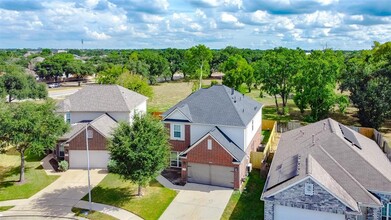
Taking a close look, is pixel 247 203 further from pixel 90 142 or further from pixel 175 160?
pixel 90 142

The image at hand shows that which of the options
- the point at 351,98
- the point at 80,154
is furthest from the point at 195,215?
the point at 351,98

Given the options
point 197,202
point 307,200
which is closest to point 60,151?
point 197,202

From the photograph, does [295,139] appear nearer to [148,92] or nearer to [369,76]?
[369,76]

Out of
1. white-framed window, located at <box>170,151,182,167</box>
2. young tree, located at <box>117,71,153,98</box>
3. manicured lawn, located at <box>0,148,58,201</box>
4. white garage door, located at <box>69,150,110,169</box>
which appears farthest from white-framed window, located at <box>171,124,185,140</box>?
young tree, located at <box>117,71,153,98</box>

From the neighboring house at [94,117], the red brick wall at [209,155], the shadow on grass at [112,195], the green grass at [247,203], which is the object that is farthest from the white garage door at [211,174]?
the neighboring house at [94,117]

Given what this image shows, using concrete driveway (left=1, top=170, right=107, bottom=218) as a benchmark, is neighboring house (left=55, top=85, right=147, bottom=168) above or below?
above

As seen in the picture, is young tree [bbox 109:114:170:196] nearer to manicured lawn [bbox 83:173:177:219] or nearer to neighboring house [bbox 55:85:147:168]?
manicured lawn [bbox 83:173:177:219]

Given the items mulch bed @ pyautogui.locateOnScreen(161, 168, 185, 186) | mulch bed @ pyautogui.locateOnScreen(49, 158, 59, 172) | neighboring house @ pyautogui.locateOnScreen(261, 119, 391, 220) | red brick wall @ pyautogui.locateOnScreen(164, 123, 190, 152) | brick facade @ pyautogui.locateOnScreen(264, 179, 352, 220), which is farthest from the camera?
mulch bed @ pyautogui.locateOnScreen(49, 158, 59, 172)
